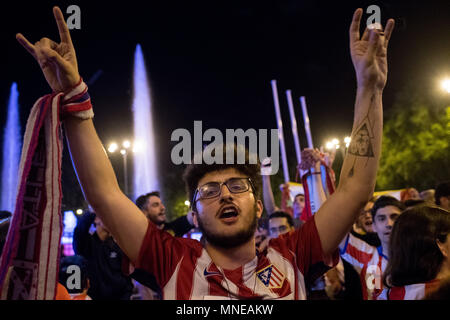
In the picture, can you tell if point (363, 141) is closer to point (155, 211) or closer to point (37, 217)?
point (37, 217)

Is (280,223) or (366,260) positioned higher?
(280,223)

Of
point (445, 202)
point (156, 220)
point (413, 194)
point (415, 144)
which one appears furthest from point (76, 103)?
point (415, 144)

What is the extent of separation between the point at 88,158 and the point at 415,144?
2642cm

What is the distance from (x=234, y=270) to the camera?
2.27 meters

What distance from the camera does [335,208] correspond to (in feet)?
7.27

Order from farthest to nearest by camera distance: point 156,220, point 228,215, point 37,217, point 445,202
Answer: point 156,220 → point 445,202 → point 228,215 → point 37,217

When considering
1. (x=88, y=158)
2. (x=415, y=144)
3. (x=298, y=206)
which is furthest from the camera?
(x=415, y=144)

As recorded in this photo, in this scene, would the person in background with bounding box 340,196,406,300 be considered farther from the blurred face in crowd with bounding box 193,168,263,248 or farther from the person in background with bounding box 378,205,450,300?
the blurred face in crowd with bounding box 193,168,263,248

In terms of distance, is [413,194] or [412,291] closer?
[412,291]

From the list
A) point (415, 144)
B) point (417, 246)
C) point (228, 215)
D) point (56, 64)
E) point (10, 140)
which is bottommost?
point (417, 246)

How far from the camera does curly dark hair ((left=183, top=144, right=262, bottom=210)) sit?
2627 millimetres

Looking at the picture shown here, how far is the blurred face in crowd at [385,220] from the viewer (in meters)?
4.38

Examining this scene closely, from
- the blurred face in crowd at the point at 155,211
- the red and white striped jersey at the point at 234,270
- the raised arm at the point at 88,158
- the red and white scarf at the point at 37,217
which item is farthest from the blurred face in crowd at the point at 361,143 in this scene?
the blurred face in crowd at the point at 155,211
